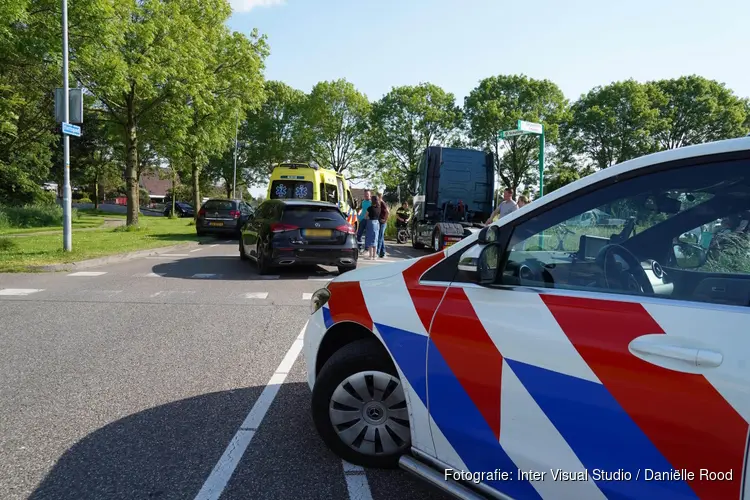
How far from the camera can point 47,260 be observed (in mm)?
10867

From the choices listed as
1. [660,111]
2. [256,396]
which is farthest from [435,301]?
[660,111]

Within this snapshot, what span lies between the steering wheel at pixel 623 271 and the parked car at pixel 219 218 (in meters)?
19.0

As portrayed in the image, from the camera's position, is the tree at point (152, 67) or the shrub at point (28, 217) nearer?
the tree at point (152, 67)

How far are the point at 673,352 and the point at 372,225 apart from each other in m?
12.4

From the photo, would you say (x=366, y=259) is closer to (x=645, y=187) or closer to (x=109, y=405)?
(x=109, y=405)

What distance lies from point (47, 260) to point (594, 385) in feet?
39.0

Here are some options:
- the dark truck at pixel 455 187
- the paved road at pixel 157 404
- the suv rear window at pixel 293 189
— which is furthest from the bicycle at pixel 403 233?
the paved road at pixel 157 404

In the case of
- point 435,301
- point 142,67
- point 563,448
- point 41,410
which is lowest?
point 41,410

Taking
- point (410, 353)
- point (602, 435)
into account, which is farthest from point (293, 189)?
point (602, 435)

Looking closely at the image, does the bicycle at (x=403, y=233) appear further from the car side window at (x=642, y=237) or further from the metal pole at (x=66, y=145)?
the car side window at (x=642, y=237)

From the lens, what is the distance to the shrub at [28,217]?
23.9m

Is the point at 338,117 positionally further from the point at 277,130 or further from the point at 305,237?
the point at 305,237

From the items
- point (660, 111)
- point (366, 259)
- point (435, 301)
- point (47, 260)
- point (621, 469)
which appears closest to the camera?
point (621, 469)

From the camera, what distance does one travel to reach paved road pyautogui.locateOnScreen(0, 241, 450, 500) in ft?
9.04
